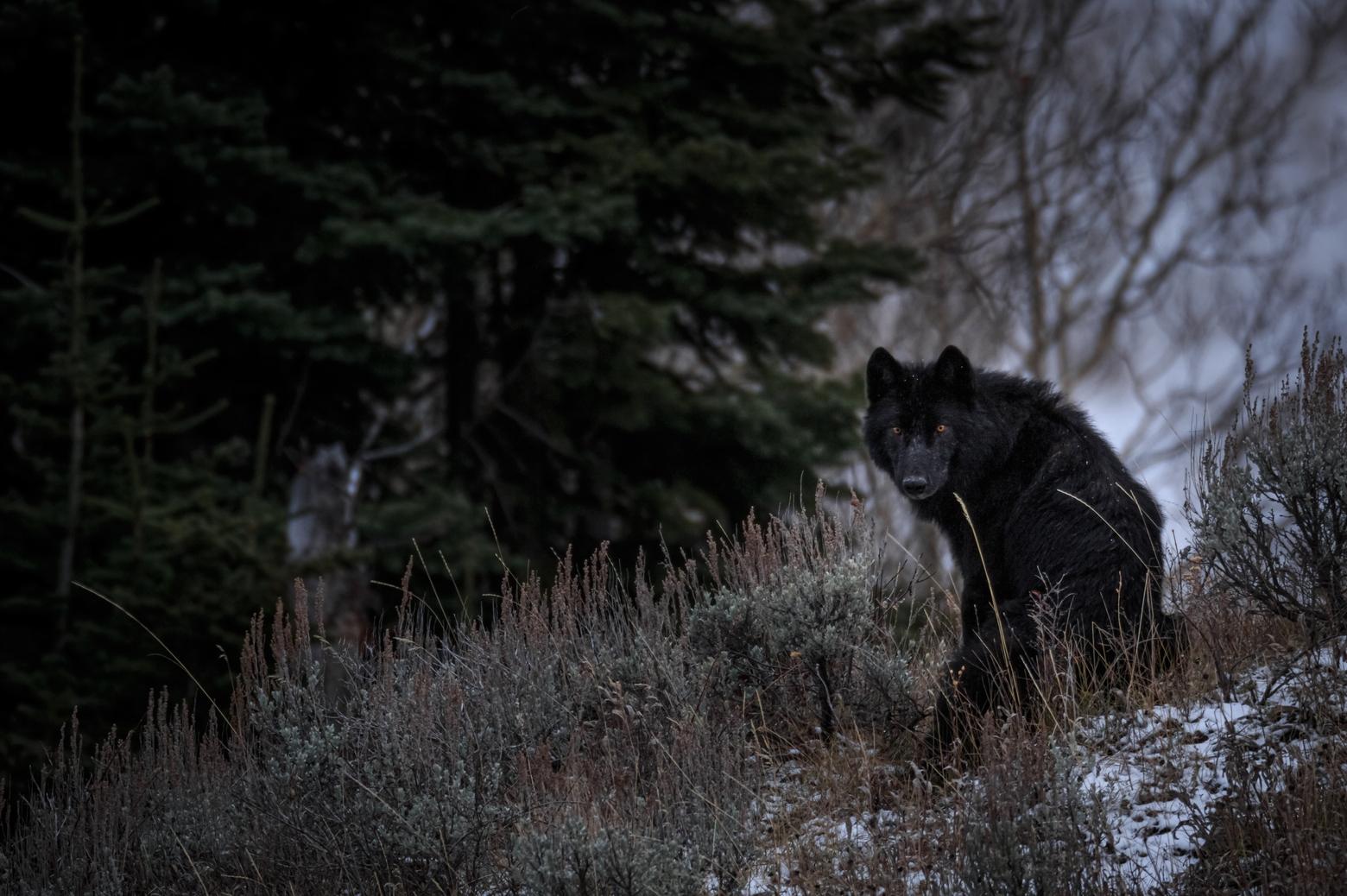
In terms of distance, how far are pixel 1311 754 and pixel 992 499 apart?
1.74 meters

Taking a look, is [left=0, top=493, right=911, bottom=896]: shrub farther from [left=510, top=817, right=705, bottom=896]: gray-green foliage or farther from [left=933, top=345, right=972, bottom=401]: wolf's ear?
[left=933, top=345, right=972, bottom=401]: wolf's ear

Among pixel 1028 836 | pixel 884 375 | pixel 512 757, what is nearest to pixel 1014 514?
pixel 884 375

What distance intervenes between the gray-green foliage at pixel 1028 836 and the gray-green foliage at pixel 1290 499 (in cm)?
130

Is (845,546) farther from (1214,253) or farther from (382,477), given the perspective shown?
(1214,253)

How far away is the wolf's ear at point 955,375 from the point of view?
5.54 m

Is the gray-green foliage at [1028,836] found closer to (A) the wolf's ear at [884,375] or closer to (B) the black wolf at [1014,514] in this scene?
(B) the black wolf at [1014,514]

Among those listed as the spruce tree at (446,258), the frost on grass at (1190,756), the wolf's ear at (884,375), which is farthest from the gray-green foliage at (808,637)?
the spruce tree at (446,258)

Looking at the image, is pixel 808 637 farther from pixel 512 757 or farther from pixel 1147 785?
pixel 1147 785

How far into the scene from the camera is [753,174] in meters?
11.6

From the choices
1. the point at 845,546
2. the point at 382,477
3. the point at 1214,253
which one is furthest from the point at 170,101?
the point at 1214,253

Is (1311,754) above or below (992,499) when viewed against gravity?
below

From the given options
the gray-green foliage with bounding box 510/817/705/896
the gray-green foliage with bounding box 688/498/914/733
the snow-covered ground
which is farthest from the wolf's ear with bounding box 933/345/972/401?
the gray-green foliage with bounding box 510/817/705/896

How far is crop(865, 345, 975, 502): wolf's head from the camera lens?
5453 millimetres

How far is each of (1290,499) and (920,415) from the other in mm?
1679
